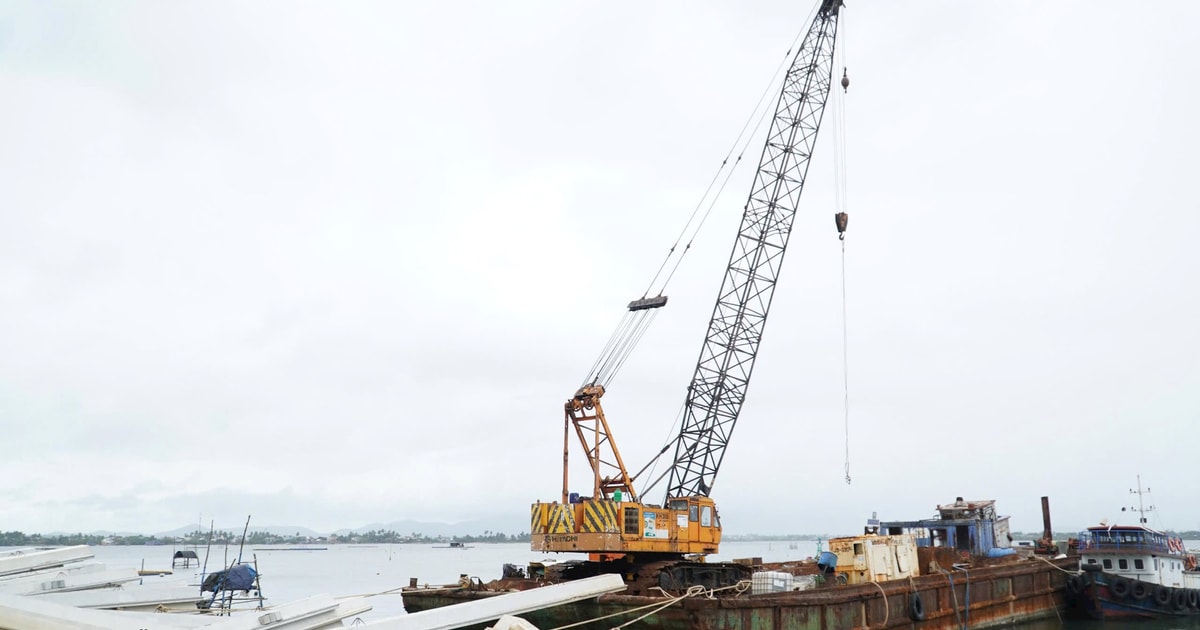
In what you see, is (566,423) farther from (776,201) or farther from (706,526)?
(776,201)

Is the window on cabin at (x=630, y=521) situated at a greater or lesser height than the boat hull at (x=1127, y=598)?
greater

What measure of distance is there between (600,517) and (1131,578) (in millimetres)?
25376

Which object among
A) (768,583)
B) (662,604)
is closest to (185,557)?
(768,583)

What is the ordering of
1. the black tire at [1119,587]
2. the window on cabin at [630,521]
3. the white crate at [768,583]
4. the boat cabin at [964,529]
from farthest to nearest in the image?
1. the boat cabin at [964,529]
2. the black tire at [1119,587]
3. the window on cabin at [630,521]
4. the white crate at [768,583]

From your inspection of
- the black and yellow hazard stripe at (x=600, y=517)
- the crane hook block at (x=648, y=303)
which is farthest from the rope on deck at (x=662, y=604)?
the crane hook block at (x=648, y=303)

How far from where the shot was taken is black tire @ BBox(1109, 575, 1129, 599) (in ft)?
112

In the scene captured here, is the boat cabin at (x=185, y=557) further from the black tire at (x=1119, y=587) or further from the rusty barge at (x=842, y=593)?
the black tire at (x=1119, y=587)

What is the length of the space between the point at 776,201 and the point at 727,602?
25436 millimetres

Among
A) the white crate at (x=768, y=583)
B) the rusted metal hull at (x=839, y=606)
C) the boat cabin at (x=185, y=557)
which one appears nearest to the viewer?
the rusted metal hull at (x=839, y=606)

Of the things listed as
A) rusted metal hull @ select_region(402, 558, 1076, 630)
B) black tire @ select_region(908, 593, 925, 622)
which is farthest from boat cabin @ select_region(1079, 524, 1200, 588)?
black tire @ select_region(908, 593, 925, 622)

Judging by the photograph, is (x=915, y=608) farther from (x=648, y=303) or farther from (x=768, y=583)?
(x=648, y=303)

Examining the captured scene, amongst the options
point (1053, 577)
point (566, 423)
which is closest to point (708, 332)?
point (566, 423)

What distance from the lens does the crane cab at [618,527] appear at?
24547 millimetres

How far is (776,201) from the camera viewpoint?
41281 mm
